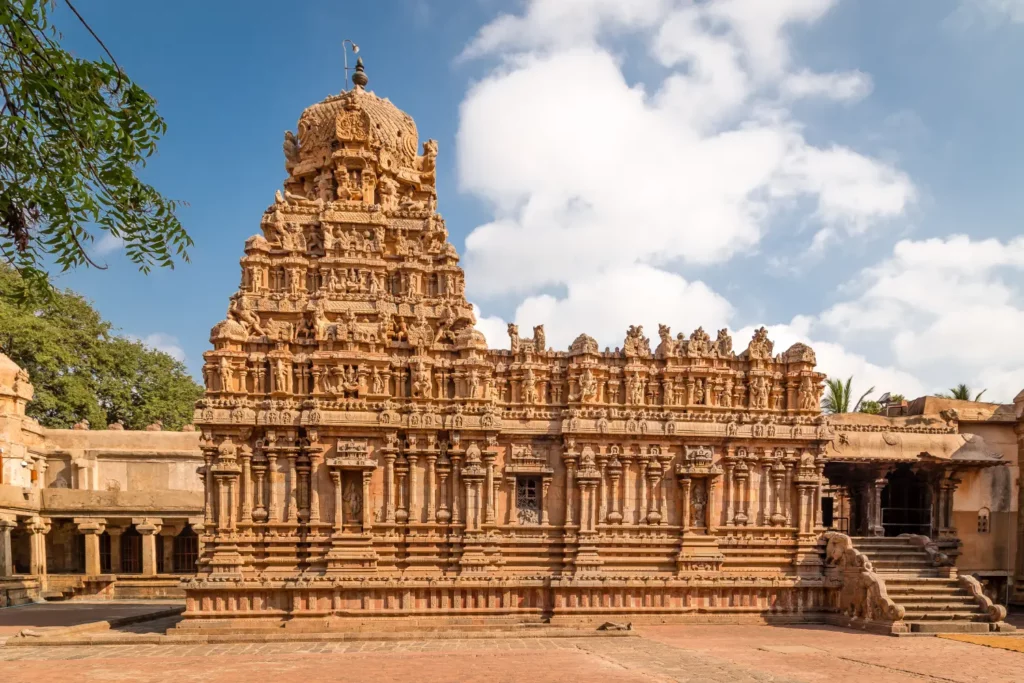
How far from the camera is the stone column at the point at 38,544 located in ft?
79.1

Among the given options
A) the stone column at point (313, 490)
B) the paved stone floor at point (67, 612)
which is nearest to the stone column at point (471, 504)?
the stone column at point (313, 490)

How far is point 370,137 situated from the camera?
1962 cm

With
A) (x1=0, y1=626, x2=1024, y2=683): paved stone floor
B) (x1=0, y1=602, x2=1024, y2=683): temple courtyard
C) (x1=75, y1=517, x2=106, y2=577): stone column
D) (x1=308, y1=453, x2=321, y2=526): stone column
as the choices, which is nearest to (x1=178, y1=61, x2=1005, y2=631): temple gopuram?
(x1=308, y1=453, x2=321, y2=526): stone column

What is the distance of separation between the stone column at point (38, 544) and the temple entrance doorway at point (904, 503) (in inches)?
1092

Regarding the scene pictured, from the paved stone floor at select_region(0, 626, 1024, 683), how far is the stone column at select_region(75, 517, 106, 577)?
11564 mm

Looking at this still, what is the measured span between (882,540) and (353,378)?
46.1 feet

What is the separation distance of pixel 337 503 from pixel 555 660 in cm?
637

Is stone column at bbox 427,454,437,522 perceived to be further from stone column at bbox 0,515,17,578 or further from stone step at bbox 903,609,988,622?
stone column at bbox 0,515,17,578

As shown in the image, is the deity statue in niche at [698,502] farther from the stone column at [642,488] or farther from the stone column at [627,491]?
the stone column at [627,491]

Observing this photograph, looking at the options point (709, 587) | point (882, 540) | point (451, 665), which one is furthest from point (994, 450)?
point (451, 665)

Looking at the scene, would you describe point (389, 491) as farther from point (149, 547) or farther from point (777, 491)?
point (149, 547)

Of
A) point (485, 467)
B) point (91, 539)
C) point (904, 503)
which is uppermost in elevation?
point (485, 467)

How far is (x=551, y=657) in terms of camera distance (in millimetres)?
12828

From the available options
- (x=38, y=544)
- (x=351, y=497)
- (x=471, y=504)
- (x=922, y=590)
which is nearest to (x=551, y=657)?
(x=471, y=504)
